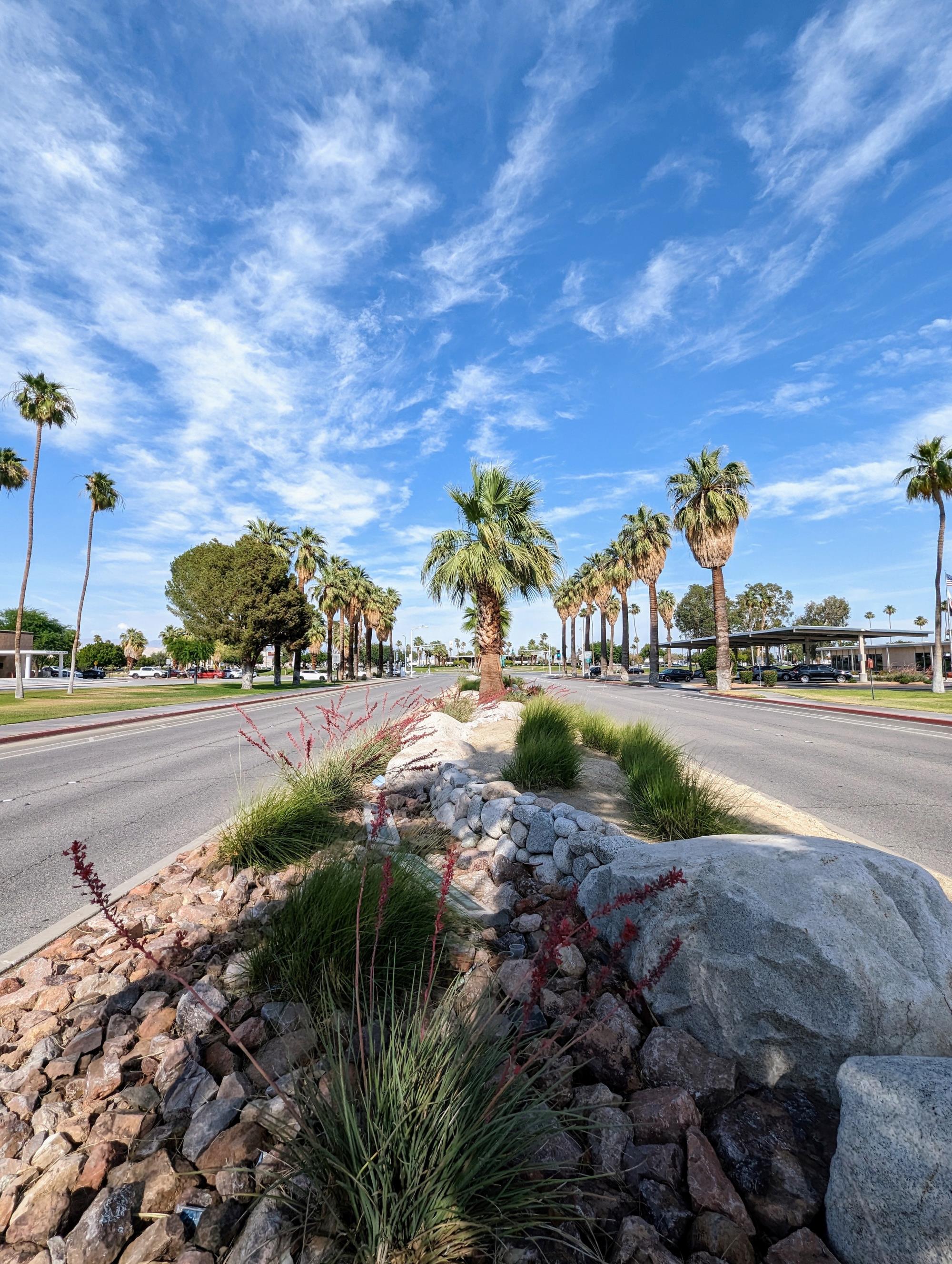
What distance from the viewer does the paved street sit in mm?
5789

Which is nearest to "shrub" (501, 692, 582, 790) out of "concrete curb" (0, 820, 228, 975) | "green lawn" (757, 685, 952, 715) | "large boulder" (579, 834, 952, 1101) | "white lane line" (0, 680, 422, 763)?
"concrete curb" (0, 820, 228, 975)

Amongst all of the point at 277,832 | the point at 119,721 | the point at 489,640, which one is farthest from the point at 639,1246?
the point at 119,721

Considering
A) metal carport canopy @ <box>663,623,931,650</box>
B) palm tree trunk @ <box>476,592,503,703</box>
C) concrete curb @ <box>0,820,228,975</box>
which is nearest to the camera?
concrete curb @ <box>0,820,228,975</box>

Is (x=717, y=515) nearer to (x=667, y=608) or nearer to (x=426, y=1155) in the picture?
(x=426, y=1155)

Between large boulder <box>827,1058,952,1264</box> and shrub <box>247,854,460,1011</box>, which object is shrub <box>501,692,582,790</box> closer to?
shrub <box>247,854,460,1011</box>

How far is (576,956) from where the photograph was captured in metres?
3.37

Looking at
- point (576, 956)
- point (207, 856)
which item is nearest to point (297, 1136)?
point (576, 956)

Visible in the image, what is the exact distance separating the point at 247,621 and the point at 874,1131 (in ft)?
159

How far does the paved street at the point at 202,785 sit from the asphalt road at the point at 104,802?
0.02 metres

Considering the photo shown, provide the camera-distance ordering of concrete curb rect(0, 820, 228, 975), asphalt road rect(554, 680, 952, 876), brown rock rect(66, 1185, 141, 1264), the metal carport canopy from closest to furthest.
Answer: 1. brown rock rect(66, 1185, 141, 1264)
2. concrete curb rect(0, 820, 228, 975)
3. asphalt road rect(554, 680, 952, 876)
4. the metal carport canopy

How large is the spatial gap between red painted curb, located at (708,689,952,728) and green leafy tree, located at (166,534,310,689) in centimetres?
3212

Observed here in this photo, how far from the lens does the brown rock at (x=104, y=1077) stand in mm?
2558

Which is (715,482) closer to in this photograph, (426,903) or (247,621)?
(247,621)

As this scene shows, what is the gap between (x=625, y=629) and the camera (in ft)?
190
